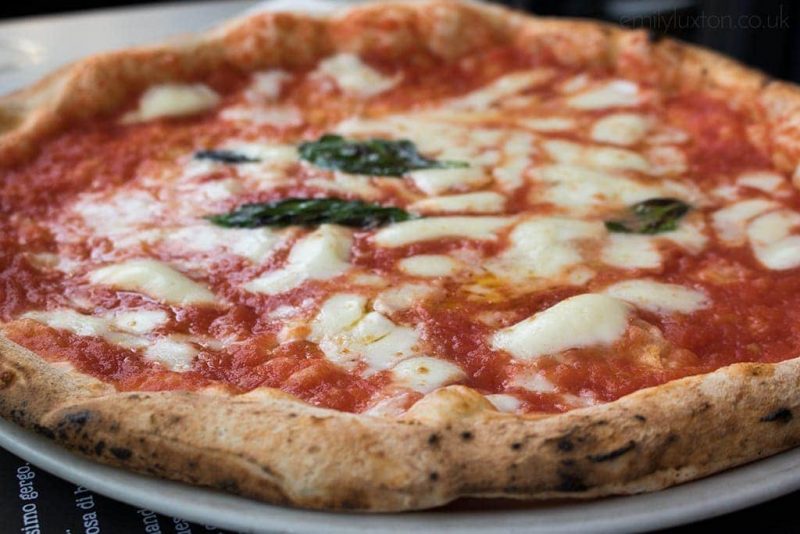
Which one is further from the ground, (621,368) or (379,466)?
(379,466)

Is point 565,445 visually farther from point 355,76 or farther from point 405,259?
point 355,76

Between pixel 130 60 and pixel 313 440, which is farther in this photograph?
pixel 130 60

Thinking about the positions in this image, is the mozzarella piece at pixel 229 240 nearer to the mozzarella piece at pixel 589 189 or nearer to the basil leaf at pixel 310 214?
the basil leaf at pixel 310 214

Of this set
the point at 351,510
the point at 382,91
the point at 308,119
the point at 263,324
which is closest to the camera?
the point at 351,510

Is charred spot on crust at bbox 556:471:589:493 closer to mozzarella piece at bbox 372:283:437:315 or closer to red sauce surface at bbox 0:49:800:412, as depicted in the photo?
red sauce surface at bbox 0:49:800:412

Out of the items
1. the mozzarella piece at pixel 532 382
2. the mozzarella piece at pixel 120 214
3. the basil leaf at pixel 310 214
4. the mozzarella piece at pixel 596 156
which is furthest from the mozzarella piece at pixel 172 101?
the mozzarella piece at pixel 532 382

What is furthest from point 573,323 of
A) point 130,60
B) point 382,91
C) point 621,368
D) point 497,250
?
point 130,60

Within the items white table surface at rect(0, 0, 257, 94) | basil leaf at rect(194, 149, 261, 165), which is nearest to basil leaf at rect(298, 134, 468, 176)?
basil leaf at rect(194, 149, 261, 165)

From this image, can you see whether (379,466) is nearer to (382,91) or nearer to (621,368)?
(621,368)
